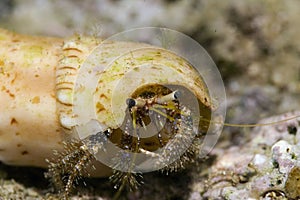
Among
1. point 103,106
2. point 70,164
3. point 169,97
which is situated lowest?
point 70,164

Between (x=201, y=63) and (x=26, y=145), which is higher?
(x=201, y=63)

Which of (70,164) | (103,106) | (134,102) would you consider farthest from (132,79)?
(70,164)

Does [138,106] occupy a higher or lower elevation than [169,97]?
lower

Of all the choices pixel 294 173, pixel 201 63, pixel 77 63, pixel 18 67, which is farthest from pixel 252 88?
pixel 18 67

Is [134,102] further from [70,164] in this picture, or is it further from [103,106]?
[70,164]

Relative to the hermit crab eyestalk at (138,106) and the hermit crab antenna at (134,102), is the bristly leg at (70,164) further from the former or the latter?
the hermit crab antenna at (134,102)

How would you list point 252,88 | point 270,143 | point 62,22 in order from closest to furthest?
point 270,143
point 252,88
point 62,22

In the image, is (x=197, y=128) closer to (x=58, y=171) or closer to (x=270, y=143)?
(x=270, y=143)
